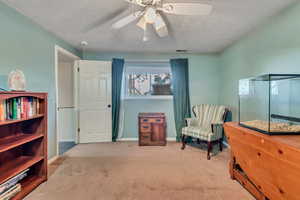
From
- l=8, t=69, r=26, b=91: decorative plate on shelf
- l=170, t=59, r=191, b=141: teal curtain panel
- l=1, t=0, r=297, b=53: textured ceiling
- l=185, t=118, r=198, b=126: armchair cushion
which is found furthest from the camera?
l=170, t=59, r=191, b=141: teal curtain panel

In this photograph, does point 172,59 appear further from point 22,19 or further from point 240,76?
point 22,19

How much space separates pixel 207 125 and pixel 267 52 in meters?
1.78

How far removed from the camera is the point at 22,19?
227cm

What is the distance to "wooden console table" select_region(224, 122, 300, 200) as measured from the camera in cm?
125

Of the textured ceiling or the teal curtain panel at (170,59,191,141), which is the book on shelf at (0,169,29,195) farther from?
the teal curtain panel at (170,59,191,141)

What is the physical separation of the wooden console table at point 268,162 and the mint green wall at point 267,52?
39.6 inches

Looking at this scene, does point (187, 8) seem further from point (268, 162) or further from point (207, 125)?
point (207, 125)

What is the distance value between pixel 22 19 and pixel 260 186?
341 centimetres

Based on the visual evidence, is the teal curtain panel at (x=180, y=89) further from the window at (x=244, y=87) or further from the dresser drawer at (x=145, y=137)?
the window at (x=244, y=87)

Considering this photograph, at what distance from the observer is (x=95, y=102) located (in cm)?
404

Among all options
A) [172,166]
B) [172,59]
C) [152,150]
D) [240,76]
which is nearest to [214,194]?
[172,166]

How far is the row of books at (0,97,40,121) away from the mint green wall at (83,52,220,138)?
2.28 metres

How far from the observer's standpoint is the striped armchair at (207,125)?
10.2 feet

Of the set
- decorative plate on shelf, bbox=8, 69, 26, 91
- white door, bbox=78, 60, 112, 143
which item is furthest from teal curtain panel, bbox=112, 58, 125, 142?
decorative plate on shelf, bbox=8, 69, 26, 91
